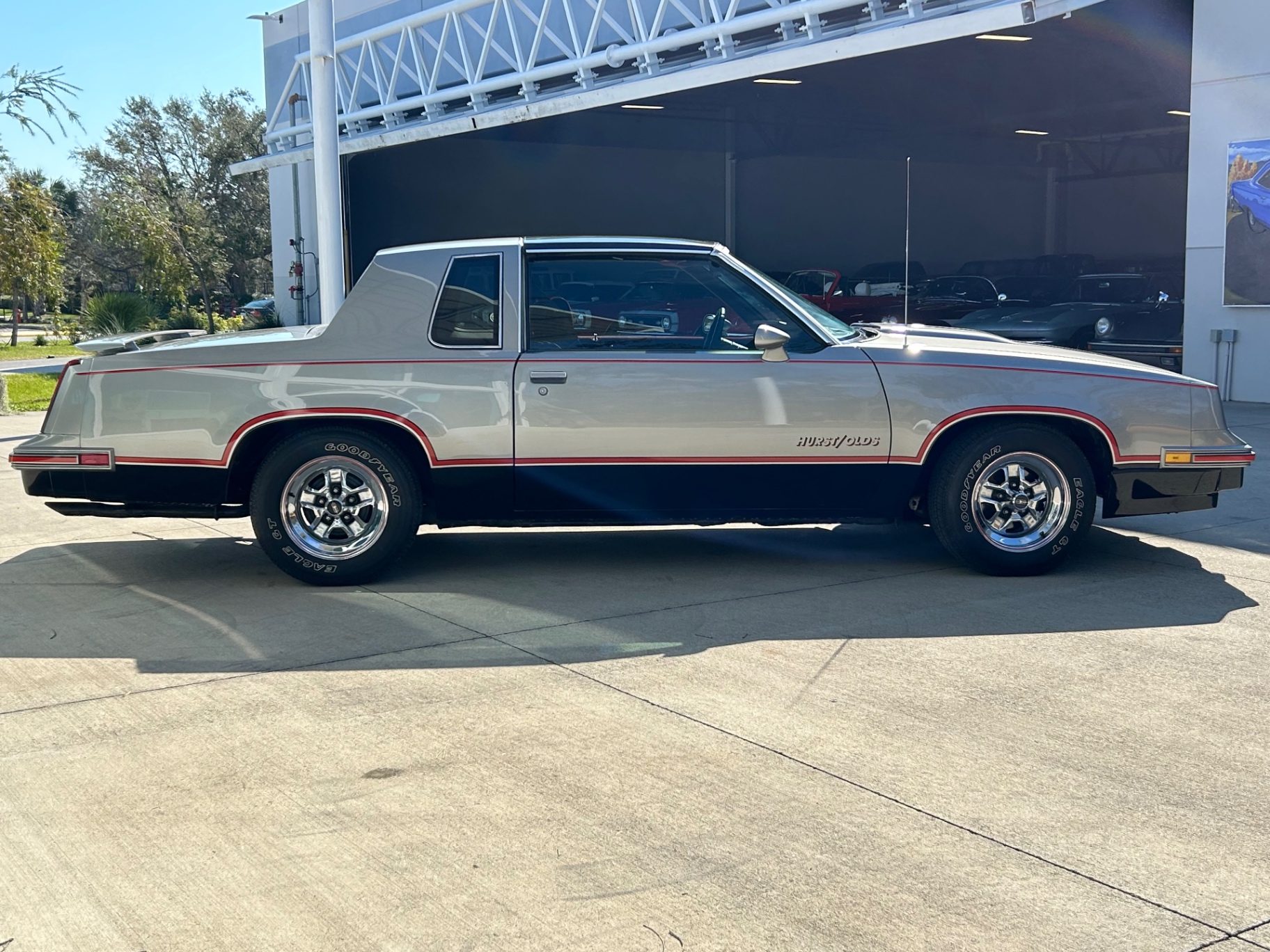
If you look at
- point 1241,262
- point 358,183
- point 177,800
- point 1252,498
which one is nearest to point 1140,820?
point 177,800

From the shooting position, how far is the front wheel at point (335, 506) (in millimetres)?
6418

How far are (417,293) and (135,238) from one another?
35711mm

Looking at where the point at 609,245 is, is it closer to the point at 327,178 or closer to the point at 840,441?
the point at 840,441

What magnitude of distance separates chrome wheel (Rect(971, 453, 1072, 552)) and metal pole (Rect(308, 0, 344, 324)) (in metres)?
8.19

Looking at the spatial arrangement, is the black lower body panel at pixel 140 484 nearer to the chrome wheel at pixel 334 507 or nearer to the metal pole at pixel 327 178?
the chrome wheel at pixel 334 507

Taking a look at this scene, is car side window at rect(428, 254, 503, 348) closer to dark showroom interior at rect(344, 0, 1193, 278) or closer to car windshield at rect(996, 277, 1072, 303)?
car windshield at rect(996, 277, 1072, 303)

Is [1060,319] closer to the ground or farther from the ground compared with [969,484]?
farther from the ground

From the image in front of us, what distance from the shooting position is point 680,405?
6.45m

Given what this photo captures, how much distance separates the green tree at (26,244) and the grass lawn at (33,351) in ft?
3.26

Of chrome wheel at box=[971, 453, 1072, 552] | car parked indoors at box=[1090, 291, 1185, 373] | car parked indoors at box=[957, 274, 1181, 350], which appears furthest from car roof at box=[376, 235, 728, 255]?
car parked indoors at box=[957, 274, 1181, 350]

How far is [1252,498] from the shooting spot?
9.02 m

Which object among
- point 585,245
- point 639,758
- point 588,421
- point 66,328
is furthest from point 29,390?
point 66,328

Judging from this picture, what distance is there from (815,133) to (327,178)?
22980 mm

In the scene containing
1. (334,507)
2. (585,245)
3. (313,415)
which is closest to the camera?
(313,415)
